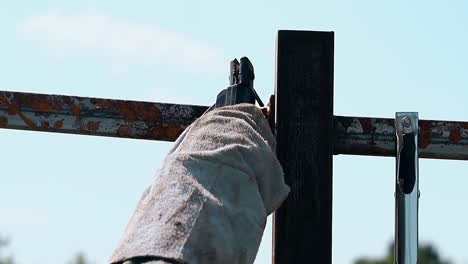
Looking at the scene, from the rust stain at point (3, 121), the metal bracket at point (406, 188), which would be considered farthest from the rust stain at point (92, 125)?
the metal bracket at point (406, 188)

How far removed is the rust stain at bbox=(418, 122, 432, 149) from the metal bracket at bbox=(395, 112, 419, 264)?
9 centimetres

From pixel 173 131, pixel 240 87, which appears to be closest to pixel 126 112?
pixel 173 131

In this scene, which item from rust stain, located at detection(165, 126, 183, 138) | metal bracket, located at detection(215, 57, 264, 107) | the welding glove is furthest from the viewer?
rust stain, located at detection(165, 126, 183, 138)

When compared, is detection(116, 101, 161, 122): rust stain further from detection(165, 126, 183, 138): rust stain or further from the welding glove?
the welding glove

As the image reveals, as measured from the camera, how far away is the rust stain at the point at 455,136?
3.52 m

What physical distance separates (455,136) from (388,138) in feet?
0.65

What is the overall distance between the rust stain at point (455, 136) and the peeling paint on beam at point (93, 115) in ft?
2.38

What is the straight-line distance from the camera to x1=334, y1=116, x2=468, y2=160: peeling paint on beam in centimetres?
344

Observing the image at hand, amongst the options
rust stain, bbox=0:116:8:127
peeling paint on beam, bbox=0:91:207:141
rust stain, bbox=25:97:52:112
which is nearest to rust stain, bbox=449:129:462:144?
peeling paint on beam, bbox=0:91:207:141

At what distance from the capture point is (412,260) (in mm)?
3344

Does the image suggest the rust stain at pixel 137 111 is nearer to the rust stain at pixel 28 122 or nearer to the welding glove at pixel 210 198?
the rust stain at pixel 28 122

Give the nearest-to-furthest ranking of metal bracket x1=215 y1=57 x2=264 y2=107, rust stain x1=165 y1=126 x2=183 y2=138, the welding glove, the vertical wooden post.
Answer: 1. the welding glove
2. metal bracket x1=215 y1=57 x2=264 y2=107
3. the vertical wooden post
4. rust stain x1=165 y1=126 x2=183 y2=138

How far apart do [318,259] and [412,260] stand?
0.25 metres

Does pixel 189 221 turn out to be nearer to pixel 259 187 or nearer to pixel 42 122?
pixel 259 187
